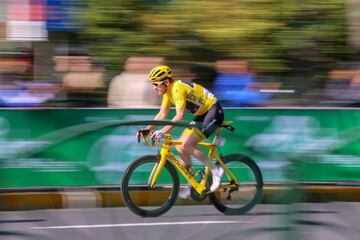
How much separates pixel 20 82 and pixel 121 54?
8.42ft

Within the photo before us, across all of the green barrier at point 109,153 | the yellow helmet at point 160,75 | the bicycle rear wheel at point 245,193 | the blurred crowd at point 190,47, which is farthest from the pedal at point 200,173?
the blurred crowd at point 190,47

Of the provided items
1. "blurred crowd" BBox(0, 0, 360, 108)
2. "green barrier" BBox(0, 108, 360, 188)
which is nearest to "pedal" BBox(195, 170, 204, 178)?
"green barrier" BBox(0, 108, 360, 188)

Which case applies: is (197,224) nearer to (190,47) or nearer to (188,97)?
(188,97)

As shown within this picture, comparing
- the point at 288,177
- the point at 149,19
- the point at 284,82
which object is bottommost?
the point at 284,82

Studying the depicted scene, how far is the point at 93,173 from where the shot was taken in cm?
344

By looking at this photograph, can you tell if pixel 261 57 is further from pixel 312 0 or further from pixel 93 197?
→ pixel 93 197

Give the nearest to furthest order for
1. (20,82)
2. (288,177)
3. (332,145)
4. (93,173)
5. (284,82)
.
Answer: (288,177), (332,145), (93,173), (20,82), (284,82)

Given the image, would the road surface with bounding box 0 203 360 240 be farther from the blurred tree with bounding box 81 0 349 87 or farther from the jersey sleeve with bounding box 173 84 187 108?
the blurred tree with bounding box 81 0 349 87

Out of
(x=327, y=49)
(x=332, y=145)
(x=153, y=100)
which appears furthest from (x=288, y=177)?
(x=327, y=49)

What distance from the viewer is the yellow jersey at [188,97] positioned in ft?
24.2

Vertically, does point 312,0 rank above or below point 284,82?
above

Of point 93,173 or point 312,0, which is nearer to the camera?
point 93,173

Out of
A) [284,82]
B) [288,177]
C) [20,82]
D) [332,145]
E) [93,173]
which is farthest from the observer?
[284,82]

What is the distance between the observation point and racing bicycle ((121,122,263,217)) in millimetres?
3832
